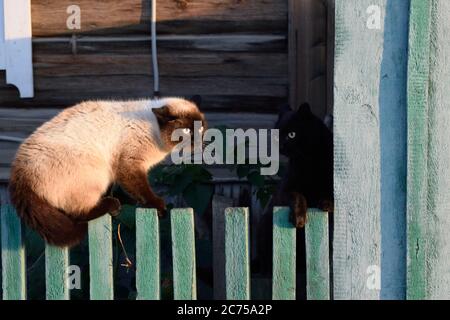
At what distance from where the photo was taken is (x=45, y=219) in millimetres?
4062

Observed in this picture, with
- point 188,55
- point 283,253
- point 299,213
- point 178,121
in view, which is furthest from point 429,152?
point 188,55

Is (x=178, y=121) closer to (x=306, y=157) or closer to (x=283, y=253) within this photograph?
(x=306, y=157)

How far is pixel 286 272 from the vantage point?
13.4 ft

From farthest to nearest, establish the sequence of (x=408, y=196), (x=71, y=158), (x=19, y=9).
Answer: (x=19, y=9) → (x=71, y=158) → (x=408, y=196)

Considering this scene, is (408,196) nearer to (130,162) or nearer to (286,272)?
(286,272)

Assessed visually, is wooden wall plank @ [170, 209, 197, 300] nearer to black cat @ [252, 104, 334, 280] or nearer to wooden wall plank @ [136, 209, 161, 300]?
wooden wall plank @ [136, 209, 161, 300]

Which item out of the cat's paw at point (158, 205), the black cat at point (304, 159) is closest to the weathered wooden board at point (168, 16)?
the black cat at point (304, 159)

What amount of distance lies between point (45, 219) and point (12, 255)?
290mm

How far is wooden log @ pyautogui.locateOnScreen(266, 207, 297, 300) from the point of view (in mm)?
4062

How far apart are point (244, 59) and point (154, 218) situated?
8.09 feet

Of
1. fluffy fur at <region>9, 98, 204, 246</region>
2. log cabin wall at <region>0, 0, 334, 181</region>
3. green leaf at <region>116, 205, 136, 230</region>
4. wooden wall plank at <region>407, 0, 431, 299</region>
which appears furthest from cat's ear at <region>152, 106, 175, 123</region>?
log cabin wall at <region>0, 0, 334, 181</region>

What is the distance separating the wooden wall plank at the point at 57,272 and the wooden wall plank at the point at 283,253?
947 mm

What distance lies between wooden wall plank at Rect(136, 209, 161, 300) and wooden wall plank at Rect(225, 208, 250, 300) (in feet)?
1.04
